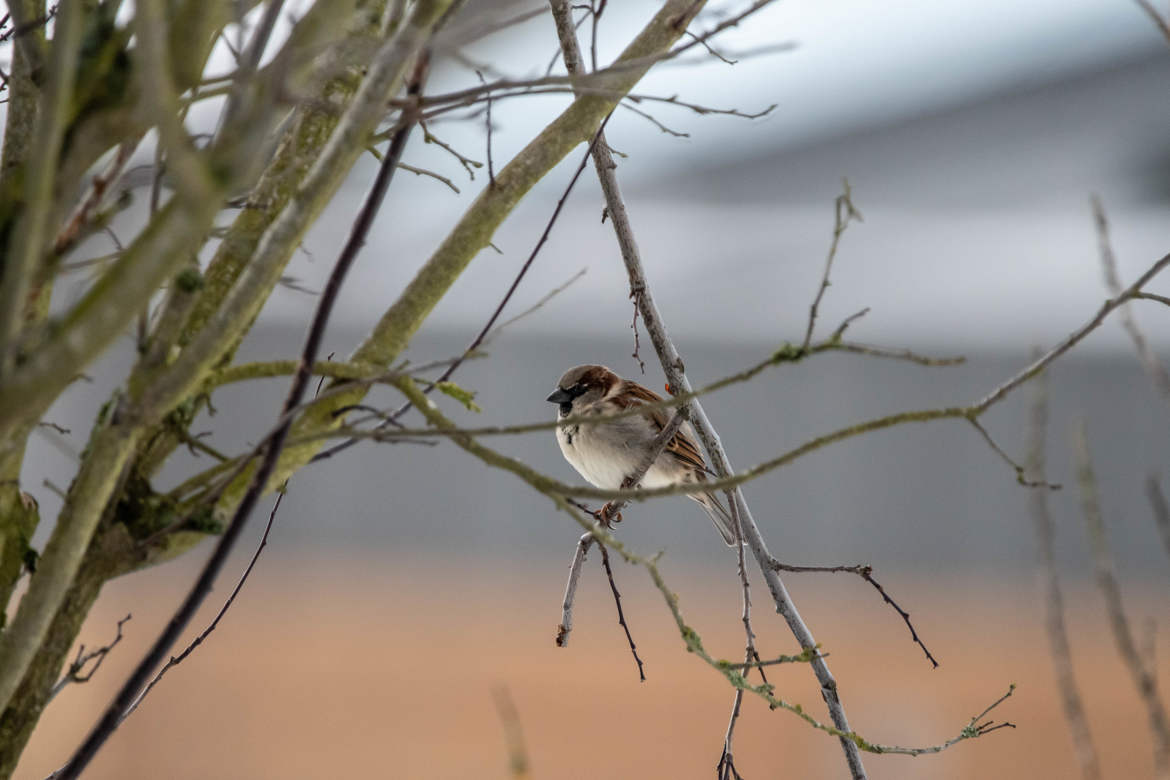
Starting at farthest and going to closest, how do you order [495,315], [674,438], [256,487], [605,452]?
[674,438] → [605,452] → [495,315] → [256,487]

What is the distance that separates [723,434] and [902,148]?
276 inches

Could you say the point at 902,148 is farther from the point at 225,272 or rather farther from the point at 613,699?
the point at 225,272

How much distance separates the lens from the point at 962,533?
918 cm

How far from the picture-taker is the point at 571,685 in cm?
851

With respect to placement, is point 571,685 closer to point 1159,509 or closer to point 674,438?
point 674,438

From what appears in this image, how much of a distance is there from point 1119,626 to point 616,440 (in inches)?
73.2

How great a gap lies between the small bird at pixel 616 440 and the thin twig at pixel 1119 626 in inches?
57.2

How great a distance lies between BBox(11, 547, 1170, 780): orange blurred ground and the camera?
6.98 meters

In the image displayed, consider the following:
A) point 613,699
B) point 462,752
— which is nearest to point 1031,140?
point 613,699

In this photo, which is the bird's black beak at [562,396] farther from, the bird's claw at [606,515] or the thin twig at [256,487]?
the thin twig at [256,487]

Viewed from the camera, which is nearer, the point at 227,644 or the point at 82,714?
the point at 82,714

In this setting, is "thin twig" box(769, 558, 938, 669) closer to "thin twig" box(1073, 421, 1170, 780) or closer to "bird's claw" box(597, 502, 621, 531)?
"thin twig" box(1073, 421, 1170, 780)

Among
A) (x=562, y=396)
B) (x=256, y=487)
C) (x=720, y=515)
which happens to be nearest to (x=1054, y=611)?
(x=256, y=487)

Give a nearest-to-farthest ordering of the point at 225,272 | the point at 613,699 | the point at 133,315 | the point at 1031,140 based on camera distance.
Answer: the point at 133,315 → the point at 225,272 → the point at 613,699 → the point at 1031,140
